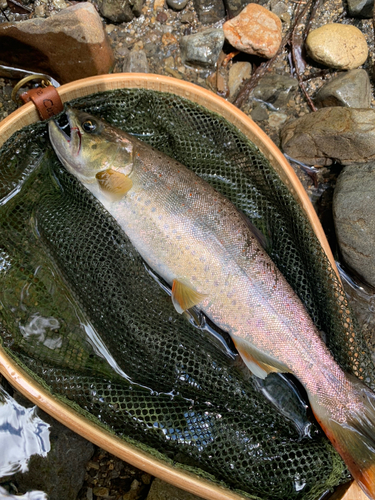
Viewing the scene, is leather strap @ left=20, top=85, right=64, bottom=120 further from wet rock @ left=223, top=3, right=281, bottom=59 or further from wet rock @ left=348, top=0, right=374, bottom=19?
wet rock @ left=348, top=0, right=374, bottom=19

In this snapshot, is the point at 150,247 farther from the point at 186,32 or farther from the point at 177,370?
the point at 186,32

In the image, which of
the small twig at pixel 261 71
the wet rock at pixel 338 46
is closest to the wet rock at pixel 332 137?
the small twig at pixel 261 71

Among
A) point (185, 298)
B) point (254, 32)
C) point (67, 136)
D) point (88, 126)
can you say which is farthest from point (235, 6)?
point (185, 298)

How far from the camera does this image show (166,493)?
2.69 meters

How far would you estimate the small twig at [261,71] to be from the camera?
3531 mm

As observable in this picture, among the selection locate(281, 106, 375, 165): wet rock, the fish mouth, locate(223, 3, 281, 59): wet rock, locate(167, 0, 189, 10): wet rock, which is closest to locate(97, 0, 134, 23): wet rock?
locate(167, 0, 189, 10): wet rock

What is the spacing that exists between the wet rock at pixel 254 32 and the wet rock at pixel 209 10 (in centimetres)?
23

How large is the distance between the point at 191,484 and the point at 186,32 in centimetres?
372

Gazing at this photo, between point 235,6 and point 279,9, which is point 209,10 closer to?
point 235,6

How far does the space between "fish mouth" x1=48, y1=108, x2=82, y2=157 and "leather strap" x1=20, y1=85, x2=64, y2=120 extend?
0.09 m

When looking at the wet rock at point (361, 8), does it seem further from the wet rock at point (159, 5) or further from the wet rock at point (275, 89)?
the wet rock at point (159, 5)

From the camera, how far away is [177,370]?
7.70 feet

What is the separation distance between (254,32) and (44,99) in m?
2.08

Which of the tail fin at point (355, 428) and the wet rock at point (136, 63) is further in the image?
the wet rock at point (136, 63)
